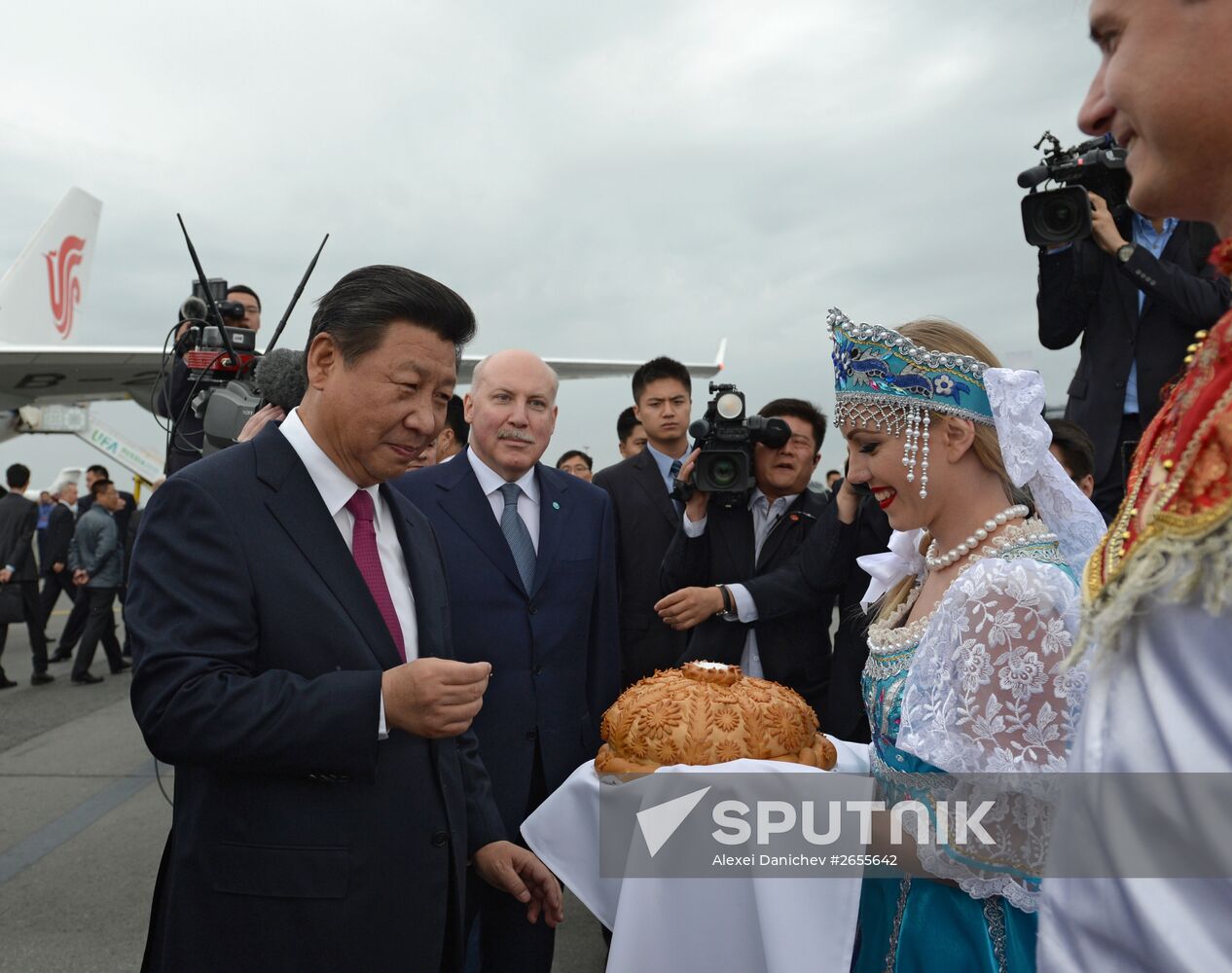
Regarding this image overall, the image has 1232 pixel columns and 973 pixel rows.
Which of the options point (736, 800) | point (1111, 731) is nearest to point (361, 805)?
point (736, 800)

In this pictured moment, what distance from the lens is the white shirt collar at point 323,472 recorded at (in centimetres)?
189

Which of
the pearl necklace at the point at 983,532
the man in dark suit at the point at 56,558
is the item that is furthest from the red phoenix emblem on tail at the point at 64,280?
the pearl necklace at the point at 983,532

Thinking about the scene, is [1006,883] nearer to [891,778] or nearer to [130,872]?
[891,778]

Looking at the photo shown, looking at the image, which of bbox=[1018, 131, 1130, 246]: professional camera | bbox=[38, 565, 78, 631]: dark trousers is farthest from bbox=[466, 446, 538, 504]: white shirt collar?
bbox=[38, 565, 78, 631]: dark trousers

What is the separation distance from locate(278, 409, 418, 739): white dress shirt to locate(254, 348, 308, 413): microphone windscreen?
1.47m

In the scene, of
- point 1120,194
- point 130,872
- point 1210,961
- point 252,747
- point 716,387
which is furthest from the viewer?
point 130,872

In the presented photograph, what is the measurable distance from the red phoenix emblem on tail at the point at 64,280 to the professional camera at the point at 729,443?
26.0 meters

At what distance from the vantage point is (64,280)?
25.5 metres

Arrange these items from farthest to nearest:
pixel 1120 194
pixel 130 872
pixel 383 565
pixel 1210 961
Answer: pixel 130 872
pixel 1120 194
pixel 383 565
pixel 1210 961

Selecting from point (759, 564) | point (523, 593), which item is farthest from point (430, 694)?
point (759, 564)

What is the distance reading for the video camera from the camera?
11.2 ft

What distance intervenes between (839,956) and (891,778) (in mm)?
394

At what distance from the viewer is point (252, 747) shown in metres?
1.59

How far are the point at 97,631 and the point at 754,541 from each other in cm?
822
